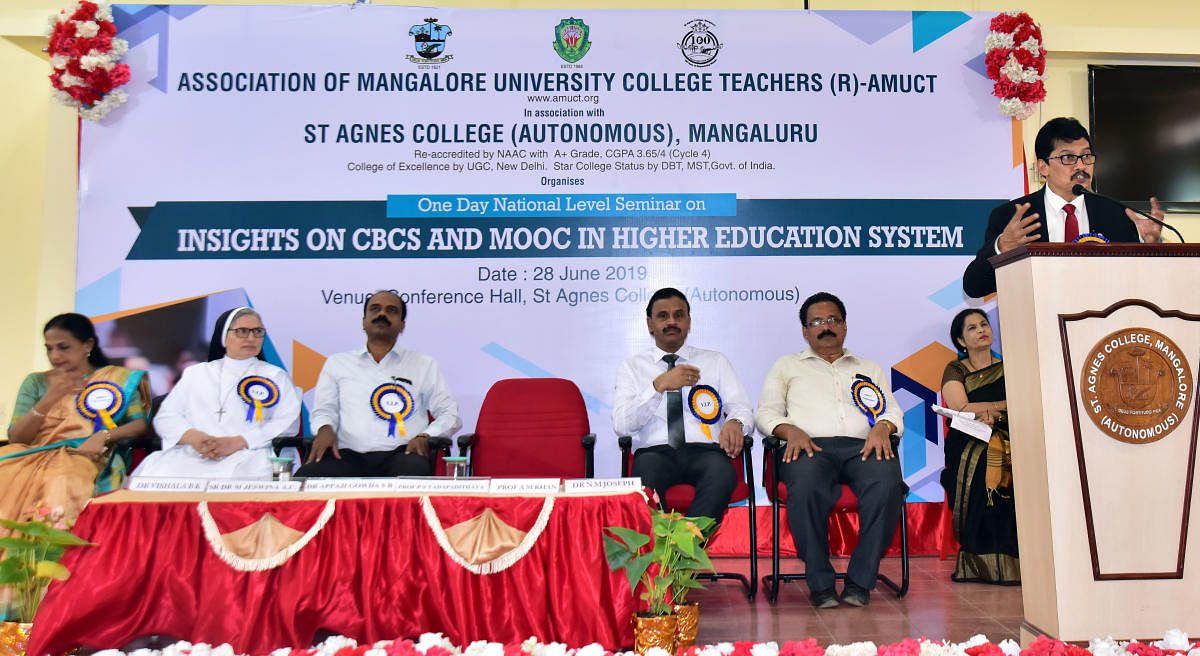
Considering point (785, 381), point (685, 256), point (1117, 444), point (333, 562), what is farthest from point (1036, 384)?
point (685, 256)

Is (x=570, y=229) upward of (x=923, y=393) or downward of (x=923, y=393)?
upward

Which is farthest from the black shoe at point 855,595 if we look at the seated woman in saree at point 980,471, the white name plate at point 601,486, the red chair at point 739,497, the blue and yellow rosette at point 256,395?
the blue and yellow rosette at point 256,395

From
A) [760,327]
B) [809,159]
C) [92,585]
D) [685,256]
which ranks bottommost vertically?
[92,585]

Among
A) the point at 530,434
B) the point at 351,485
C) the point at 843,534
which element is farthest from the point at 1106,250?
the point at 530,434

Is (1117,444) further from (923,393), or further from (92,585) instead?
(92,585)

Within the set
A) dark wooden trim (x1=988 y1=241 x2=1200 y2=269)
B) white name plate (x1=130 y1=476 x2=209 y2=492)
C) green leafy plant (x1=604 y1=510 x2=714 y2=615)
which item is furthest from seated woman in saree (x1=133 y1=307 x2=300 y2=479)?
dark wooden trim (x1=988 y1=241 x2=1200 y2=269)

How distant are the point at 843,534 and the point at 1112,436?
223cm

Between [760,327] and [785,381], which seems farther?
[760,327]

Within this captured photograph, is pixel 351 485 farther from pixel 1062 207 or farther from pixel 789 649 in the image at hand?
pixel 1062 207

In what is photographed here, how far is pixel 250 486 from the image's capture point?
2.67 meters

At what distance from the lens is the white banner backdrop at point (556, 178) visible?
177 inches

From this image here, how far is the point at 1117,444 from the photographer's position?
89.4 inches

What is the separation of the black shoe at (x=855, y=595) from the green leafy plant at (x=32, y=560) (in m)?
2.65

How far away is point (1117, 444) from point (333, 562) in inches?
89.5
